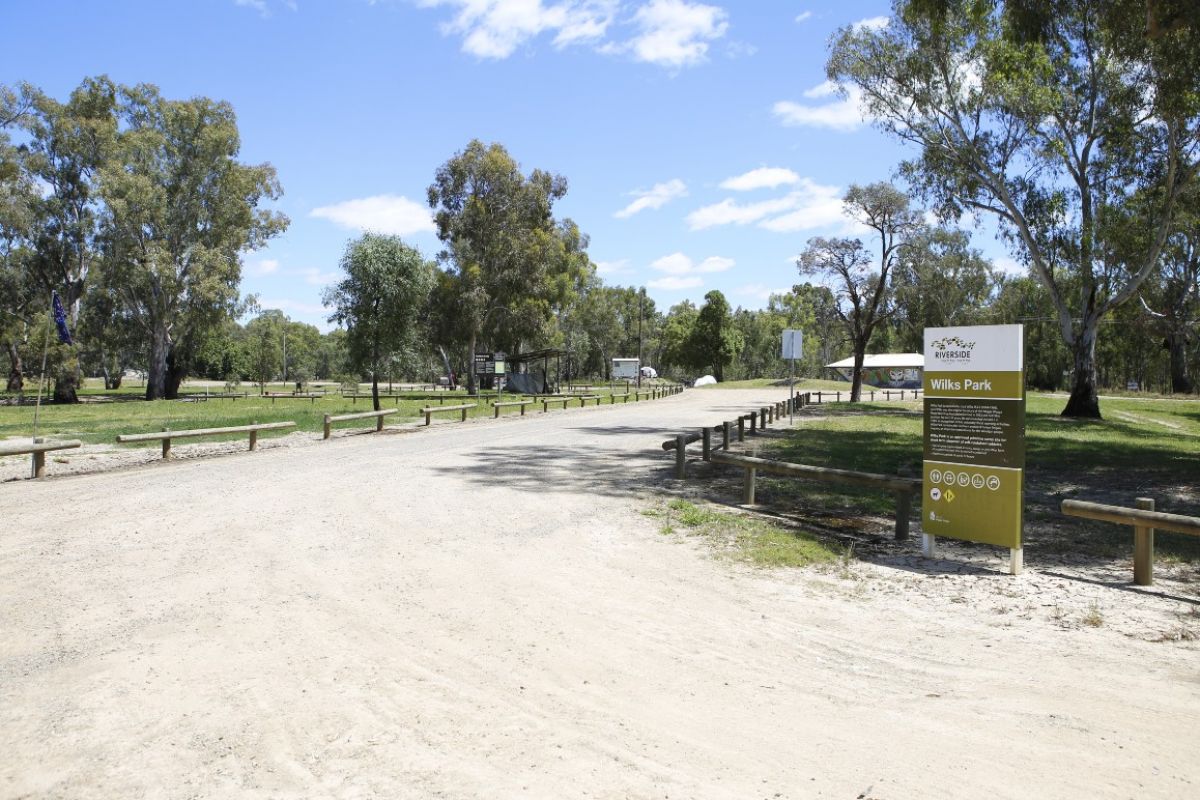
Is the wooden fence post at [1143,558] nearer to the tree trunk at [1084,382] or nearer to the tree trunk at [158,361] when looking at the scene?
the tree trunk at [1084,382]

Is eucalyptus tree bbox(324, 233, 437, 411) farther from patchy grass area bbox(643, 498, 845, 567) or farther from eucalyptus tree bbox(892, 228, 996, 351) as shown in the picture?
patchy grass area bbox(643, 498, 845, 567)

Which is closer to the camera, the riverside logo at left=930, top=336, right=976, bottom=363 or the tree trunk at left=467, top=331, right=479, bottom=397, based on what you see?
the riverside logo at left=930, top=336, right=976, bottom=363

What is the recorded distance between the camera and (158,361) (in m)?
45.9

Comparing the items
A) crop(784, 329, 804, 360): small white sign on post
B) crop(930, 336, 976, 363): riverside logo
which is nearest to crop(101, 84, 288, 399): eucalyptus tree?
crop(784, 329, 804, 360): small white sign on post

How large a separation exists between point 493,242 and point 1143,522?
46719 mm

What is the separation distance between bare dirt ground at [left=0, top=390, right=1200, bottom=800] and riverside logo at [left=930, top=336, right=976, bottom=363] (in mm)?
2073

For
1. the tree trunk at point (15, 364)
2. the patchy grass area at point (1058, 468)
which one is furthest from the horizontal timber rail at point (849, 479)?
the tree trunk at point (15, 364)

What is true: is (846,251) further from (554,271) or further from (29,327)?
(29,327)

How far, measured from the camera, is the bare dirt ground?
3.59 metres

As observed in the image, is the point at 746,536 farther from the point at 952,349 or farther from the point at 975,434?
the point at 952,349

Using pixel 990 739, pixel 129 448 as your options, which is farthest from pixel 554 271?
pixel 990 739

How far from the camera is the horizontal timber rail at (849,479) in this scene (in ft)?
28.5

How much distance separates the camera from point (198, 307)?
148 feet

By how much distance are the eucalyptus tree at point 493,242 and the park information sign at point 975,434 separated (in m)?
42.6
